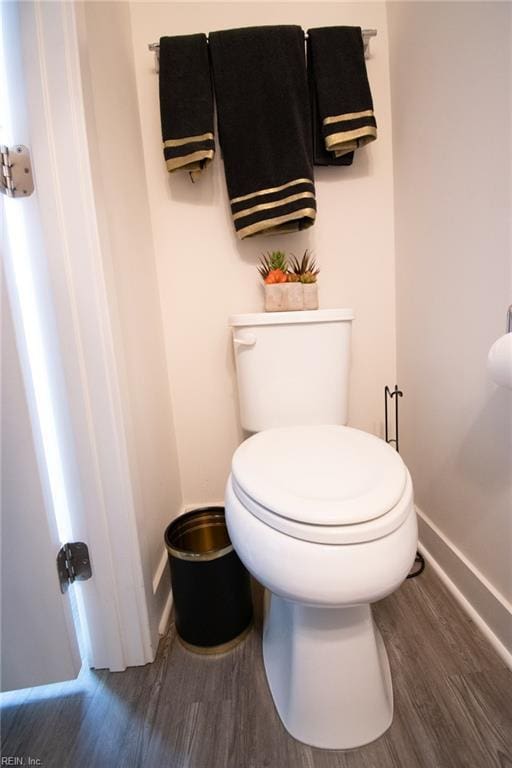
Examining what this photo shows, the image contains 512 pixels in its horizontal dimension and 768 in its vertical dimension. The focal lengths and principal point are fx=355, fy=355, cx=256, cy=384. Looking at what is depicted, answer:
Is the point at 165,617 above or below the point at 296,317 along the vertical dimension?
below

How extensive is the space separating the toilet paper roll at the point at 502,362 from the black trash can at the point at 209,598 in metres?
0.65

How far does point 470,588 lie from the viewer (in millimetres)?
866

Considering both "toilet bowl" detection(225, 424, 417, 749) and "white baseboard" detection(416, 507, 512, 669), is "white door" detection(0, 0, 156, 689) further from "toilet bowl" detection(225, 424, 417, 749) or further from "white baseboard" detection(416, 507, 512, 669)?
"white baseboard" detection(416, 507, 512, 669)

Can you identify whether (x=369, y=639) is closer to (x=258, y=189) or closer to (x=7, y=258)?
(x=7, y=258)

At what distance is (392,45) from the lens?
3.43ft

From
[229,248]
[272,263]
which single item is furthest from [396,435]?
[229,248]

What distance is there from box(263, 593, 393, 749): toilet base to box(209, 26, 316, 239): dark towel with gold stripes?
95cm

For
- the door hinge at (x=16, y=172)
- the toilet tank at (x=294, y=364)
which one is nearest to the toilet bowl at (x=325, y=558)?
the toilet tank at (x=294, y=364)

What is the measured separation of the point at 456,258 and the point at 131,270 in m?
0.79

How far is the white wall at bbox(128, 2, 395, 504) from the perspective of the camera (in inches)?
41.4

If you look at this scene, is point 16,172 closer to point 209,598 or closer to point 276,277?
point 276,277

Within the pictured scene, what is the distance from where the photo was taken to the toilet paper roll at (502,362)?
585 millimetres

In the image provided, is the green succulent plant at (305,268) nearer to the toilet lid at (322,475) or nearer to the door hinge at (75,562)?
the toilet lid at (322,475)

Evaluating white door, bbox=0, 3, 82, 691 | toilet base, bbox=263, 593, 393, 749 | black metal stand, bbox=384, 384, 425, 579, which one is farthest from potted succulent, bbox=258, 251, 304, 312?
toilet base, bbox=263, 593, 393, 749
